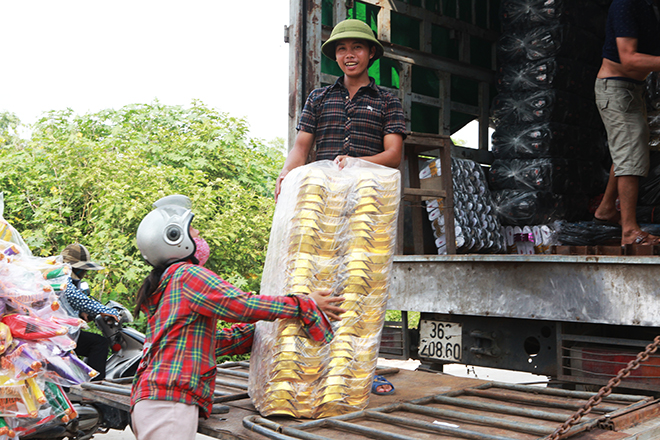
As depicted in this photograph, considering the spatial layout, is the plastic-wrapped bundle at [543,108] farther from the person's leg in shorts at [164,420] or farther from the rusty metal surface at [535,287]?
the person's leg in shorts at [164,420]

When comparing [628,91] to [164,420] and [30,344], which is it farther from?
[30,344]

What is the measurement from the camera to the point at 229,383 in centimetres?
333

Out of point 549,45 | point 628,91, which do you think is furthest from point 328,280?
point 549,45

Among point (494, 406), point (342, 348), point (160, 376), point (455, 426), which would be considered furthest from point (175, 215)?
point (494, 406)

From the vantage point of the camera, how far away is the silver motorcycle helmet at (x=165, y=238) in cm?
260

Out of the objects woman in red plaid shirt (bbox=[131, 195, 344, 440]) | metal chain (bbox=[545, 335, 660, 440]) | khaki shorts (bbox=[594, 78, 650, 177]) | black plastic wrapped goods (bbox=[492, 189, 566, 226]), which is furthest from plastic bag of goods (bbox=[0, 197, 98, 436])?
black plastic wrapped goods (bbox=[492, 189, 566, 226])

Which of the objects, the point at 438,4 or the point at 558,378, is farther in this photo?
the point at 438,4

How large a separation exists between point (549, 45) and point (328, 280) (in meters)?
4.76

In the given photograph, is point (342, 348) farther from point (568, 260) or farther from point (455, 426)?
point (568, 260)

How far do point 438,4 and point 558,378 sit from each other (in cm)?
440

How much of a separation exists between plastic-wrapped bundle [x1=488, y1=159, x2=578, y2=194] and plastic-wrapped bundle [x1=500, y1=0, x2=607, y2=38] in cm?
142

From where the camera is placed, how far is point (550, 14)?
6328 millimetres

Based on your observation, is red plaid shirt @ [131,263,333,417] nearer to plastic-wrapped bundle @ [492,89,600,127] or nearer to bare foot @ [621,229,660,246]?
bare foot @ [621,229,660,246]

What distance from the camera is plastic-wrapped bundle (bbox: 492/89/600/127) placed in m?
6.34
